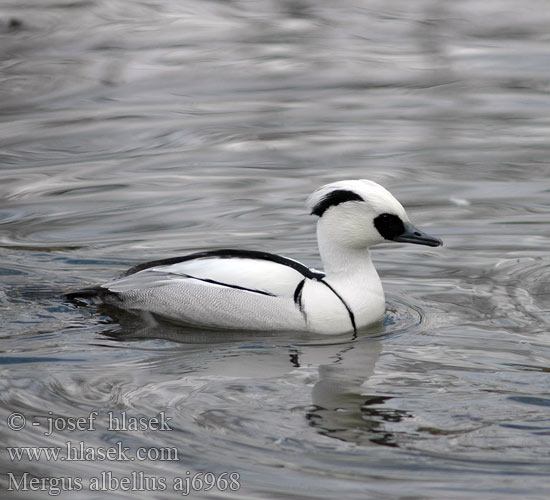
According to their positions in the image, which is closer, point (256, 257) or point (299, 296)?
point (299, 296)

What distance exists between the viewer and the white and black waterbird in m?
7.54

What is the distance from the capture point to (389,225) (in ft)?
24.8

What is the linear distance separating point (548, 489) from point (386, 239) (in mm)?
2597

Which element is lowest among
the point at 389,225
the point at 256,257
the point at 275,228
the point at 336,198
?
the point at 275,228

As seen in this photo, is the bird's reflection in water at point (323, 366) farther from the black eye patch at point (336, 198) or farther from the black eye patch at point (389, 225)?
the black eye patch at point (336, 198)

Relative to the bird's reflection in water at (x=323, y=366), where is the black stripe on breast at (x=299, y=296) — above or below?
above

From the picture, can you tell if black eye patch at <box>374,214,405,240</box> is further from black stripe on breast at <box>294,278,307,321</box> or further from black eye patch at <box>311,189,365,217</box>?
black stripe on breast at <box>294,278,307,321</box>

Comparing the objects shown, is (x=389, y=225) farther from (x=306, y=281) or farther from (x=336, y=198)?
(x=306, y=281)

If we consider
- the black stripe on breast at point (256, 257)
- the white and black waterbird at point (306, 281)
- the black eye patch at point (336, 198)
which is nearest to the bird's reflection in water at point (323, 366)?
the white and black waterbird at point (306, 281)

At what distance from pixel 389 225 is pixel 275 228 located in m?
2.30

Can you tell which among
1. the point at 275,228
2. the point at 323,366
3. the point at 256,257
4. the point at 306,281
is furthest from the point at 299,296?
the point at 275,228

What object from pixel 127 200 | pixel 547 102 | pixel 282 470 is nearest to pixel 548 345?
pixel 282 470

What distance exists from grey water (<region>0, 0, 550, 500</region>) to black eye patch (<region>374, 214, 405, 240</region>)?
65 cm

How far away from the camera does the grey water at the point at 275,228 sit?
19.0ft
